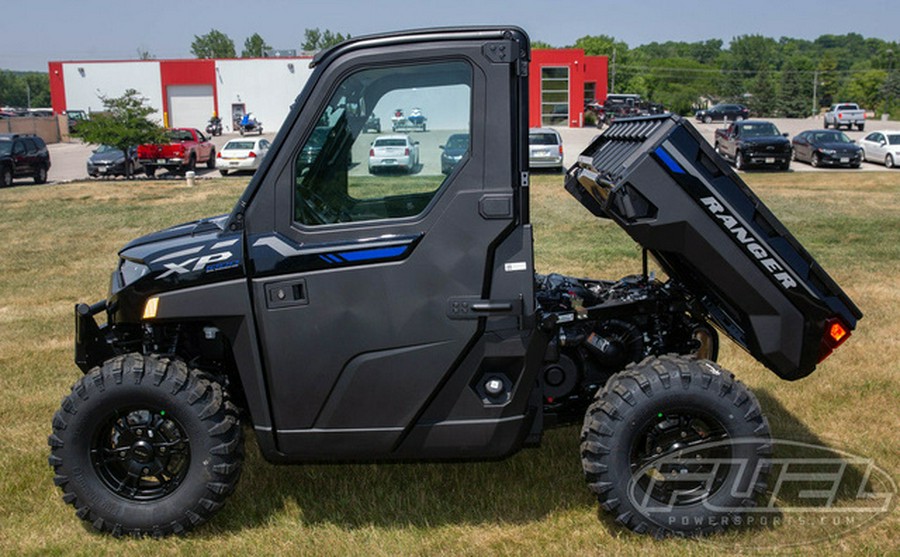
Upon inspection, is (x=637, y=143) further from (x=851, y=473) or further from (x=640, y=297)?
(x=851, y=473)

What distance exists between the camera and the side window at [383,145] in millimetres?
4098

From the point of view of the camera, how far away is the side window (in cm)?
410

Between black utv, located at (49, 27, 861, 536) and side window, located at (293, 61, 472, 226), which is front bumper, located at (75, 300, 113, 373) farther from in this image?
side window, located at (293, 61, 472, 226)

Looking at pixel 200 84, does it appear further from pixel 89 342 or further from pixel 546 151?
pixel 89 342

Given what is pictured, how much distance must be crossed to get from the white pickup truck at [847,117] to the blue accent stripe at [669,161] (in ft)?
198

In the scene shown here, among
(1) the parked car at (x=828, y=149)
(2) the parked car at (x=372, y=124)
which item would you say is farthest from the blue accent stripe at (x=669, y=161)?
(1) the parked car at (x=828, y=149)

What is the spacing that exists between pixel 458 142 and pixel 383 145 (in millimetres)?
403

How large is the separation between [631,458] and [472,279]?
126cm

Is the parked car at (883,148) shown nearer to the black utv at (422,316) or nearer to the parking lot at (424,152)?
the parking lot at (424,152)

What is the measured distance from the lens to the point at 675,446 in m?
4.39

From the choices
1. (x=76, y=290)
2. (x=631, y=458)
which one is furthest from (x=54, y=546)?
(x=76, y=290)

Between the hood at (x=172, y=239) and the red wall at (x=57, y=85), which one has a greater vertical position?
the red wall at (x=57, y=85)

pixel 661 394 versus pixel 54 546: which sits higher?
pixel 661 394

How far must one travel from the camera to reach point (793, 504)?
4797mm
